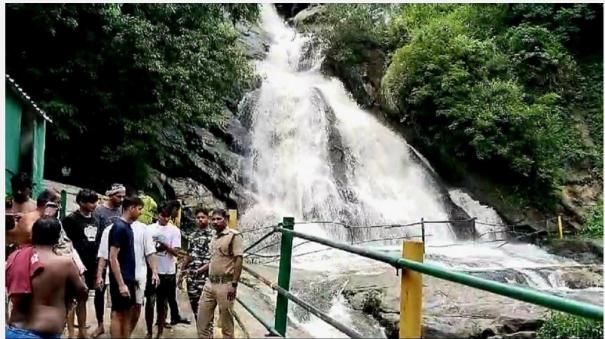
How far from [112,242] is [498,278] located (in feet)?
29.1

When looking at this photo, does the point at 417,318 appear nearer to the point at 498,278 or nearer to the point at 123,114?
the point at 498,278

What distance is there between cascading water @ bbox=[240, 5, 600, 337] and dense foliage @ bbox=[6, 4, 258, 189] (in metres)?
3.40

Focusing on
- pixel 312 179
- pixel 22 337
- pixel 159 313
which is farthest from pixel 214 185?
pixel 22 337

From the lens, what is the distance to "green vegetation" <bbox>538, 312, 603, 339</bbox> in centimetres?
877

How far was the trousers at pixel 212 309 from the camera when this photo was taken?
4.61m

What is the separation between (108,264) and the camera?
183 inches

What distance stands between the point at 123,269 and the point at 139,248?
228 mm

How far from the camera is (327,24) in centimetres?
2447

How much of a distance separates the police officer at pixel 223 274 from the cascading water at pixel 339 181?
863 cm

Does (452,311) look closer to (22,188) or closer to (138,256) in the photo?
(138,256)

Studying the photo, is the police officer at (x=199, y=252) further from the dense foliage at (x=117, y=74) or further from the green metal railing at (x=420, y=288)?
the dense foliage at (x=117, y=74)

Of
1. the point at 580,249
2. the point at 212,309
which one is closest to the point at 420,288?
the point at 212,309

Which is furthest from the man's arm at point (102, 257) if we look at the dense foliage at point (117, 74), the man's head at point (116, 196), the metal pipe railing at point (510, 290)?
the dense foliage at point (117, 74)

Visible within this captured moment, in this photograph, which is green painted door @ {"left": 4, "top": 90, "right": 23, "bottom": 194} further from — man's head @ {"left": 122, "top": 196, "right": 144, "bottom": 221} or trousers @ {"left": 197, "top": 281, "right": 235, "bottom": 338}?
trousers @ {"left": 197, "top": 281, "right": 235, "bottom": 338}
